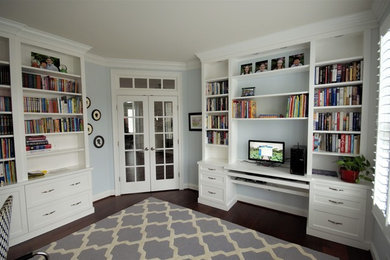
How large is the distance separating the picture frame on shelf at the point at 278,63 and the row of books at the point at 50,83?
305 cm

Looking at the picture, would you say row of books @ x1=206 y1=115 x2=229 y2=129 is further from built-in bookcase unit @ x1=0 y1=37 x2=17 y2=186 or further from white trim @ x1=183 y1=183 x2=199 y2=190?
built-in bookcase unit @ x1=0 y1=37 x2=17 y2=186

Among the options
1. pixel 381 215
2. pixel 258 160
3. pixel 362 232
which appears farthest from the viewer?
pixel 258 160

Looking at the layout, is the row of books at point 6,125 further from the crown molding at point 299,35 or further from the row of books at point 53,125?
the crown molding at point 299,35

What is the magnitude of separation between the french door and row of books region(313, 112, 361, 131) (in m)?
2.50

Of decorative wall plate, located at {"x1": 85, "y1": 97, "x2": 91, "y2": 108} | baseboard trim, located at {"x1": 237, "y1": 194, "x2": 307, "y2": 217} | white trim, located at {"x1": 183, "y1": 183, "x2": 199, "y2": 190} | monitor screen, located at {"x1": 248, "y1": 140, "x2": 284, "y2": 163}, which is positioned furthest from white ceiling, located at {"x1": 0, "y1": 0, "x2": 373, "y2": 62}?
white trim, located at {"x1": 183, "y1": 183, "x2": 199, "y2": 190}

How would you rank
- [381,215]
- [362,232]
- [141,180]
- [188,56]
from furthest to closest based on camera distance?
[141,180] < [188,56] < [362,232] < [381,215]

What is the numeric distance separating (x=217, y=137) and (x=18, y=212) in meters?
2.88

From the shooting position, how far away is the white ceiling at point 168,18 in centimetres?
185

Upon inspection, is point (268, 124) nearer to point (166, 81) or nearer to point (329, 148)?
point (329, 148)

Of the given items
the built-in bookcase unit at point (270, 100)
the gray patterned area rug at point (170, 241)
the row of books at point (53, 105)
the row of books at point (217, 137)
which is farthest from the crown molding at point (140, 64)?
the gray patterned area rug at point (170, 241)

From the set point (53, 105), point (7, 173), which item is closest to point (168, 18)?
point (53, 105)

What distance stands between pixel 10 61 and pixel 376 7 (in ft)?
13.2

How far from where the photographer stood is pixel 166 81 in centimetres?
384

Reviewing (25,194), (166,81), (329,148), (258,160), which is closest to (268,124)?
(258,160)
